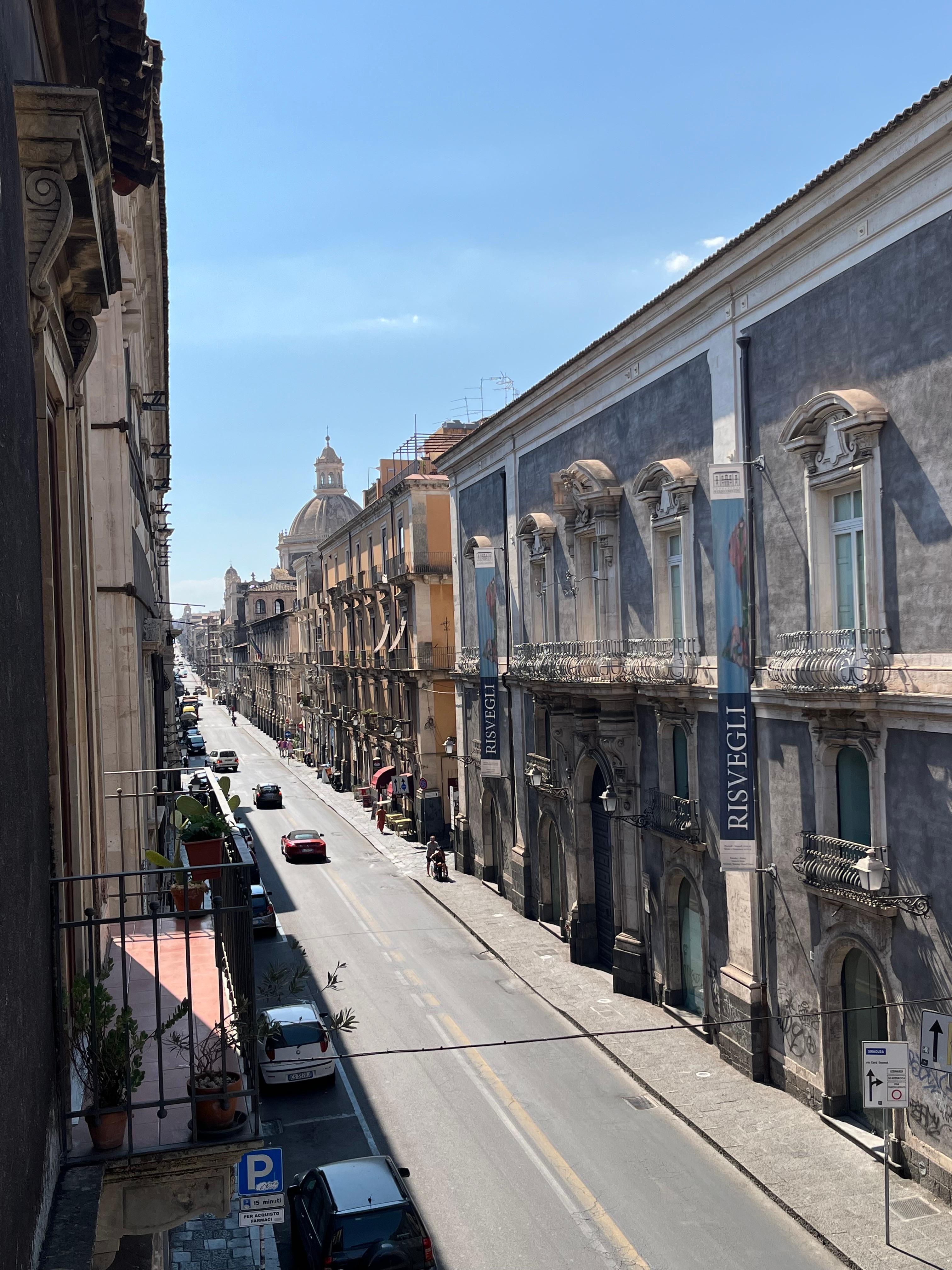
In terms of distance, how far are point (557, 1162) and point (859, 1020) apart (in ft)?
15.6

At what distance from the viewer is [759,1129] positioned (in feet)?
52.9

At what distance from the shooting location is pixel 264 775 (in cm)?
7019

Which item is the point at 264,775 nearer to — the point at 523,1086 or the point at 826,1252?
the point at 523,1086

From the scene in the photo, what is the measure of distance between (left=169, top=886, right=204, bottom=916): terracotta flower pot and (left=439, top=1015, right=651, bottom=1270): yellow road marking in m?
6.48

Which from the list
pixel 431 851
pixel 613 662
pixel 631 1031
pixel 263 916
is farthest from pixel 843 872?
pixel 431 851

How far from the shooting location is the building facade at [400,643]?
4234 centimetres

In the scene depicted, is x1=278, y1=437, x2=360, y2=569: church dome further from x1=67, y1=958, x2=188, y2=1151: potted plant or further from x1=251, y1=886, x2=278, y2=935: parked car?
x1=67, y1=958, x2=188, y2=1151: potted plant

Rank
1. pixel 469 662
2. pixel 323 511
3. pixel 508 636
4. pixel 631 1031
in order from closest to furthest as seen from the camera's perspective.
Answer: pixel 631 1031 < pixel 508 636 < pixel 469 662 < pixel 323 511

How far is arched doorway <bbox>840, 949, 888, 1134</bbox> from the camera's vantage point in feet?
50.4

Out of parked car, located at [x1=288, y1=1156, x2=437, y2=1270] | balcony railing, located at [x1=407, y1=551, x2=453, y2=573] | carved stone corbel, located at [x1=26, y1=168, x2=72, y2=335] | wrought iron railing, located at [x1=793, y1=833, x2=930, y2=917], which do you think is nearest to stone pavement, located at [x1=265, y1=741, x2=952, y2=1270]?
wrought iron railing, located at [x1=793, y1=833, x2=930, y2=917]

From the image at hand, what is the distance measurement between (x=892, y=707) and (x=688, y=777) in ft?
21.6

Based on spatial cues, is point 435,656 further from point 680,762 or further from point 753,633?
point 753,633

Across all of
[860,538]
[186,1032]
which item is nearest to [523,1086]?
[860,538]

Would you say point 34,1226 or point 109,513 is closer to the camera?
point 34,1226
